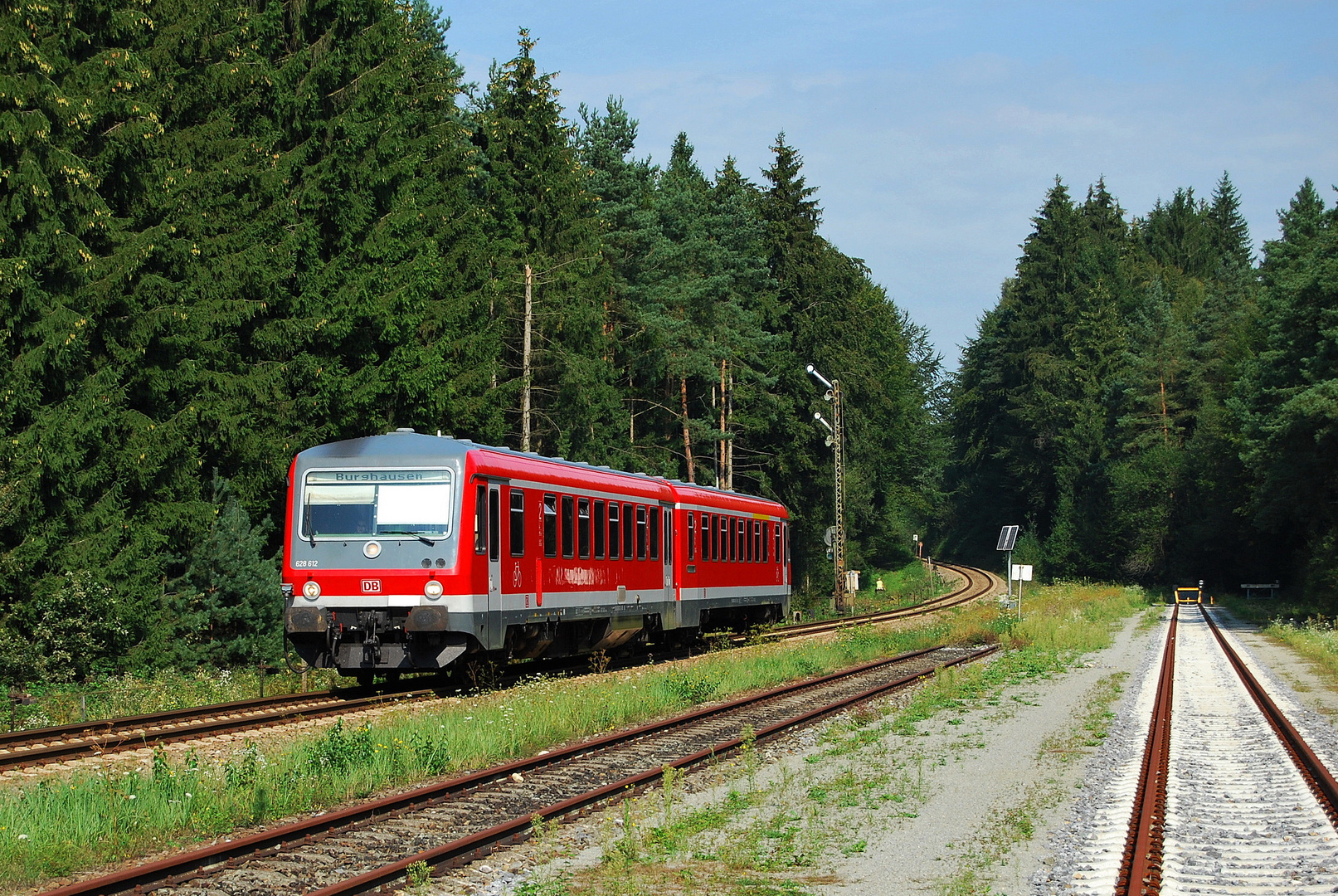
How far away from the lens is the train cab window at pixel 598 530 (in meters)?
21.6

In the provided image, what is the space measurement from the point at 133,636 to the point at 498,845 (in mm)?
14709

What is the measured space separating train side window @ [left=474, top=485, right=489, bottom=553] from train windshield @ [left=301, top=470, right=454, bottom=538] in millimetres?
330

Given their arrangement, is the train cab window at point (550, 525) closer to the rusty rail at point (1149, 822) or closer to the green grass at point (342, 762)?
the green grass at point (342, 762)

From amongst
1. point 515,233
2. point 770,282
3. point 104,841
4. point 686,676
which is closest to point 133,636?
point 686,676

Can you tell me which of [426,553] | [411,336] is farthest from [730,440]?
[426,553]

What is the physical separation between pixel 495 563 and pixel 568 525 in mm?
2710

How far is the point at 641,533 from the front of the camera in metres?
23.6

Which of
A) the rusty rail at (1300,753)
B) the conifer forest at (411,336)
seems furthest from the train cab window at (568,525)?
the rusty rail at (1300,753)

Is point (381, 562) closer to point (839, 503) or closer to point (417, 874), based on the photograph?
point (417, 874)

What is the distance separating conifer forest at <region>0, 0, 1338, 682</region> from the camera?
2130 centimetres

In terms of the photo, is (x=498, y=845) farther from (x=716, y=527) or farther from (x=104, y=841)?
(x=716, y=527)

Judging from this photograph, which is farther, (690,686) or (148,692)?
(690,686)

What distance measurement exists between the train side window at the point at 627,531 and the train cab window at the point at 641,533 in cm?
33

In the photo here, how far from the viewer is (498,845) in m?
9.13
